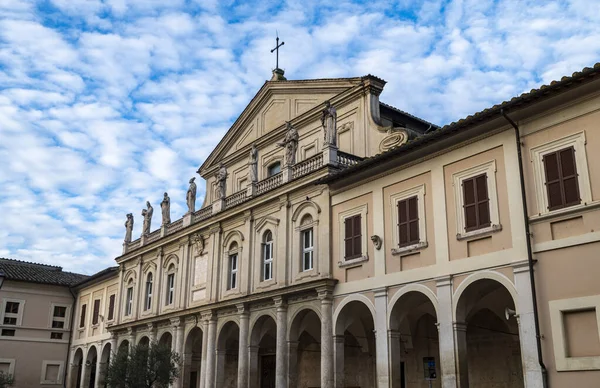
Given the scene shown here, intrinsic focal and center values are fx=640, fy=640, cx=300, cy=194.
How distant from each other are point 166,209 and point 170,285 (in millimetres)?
4226

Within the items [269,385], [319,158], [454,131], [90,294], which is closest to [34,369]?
[90,294]

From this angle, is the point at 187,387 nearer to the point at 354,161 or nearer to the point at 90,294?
the point at 354,161

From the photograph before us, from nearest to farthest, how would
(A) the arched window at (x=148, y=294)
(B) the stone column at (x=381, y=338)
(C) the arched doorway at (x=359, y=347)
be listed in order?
(B) the stone column at (x=381, y=338)
(C) the arched doorway at (x=359, y=347)
(A) the arched window at (x=148, y=294)

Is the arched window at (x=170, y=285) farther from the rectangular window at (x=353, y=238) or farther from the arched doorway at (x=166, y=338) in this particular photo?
the rectangular window at (x=353, y=238)

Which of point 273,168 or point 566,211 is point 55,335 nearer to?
point 273,168

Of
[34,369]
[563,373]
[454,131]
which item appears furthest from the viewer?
[34,369]

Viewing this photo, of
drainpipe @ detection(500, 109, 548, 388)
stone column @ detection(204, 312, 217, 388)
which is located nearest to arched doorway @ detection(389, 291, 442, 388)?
drainpipe @ detection(500, 109, 548, 388)

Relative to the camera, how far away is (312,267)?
22.6m

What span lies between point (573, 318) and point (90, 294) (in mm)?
34389

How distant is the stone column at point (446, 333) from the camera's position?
1691cm

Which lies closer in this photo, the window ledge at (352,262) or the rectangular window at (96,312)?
the window ledge at (352,262)

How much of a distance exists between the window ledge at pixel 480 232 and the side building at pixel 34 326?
32.4m

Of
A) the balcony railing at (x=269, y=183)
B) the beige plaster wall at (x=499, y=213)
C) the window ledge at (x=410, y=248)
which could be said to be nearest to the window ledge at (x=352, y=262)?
the window ledge at (x=410, y=248)

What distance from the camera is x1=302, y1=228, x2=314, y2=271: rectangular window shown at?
902 inches
